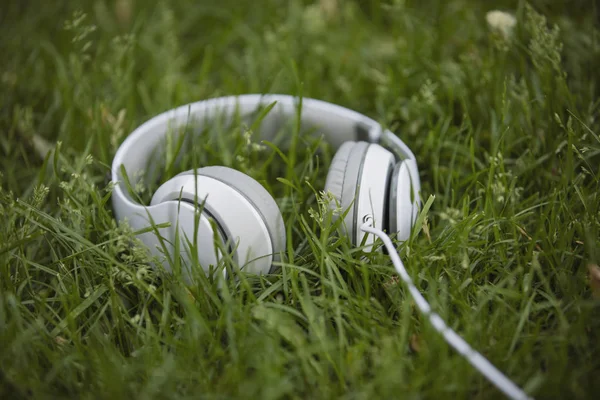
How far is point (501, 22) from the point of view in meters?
2.53

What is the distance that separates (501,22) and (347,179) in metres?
1.36

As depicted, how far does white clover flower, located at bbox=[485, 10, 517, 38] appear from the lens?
2516 mm

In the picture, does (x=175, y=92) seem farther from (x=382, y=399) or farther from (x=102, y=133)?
(x=382, y=399)

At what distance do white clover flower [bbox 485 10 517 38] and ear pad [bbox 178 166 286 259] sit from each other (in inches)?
62.7

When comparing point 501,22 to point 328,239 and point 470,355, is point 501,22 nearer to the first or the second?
point 328,239

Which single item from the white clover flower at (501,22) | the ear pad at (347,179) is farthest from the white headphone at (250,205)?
the white clover flower at (501,22)

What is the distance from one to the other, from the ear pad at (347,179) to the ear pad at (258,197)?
236 mm

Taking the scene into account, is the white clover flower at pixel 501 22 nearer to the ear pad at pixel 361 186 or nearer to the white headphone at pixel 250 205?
the white headphone at pixel 250 205

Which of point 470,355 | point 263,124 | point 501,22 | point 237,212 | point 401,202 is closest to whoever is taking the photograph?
point 470,355

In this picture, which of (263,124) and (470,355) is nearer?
(470,355)

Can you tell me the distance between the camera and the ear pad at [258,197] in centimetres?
178

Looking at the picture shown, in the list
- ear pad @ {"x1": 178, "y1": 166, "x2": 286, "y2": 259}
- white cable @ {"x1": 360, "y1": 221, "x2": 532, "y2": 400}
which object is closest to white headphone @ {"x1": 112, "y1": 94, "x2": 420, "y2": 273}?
ear pad @ {"x1": 178, "y1": 166, "x2": 286, "y2": 259}

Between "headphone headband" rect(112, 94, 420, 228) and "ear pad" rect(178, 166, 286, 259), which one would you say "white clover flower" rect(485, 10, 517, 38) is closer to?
"headphone headband" rect(112, 94, 420, 228)

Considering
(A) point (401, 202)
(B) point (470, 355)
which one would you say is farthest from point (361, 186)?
(B) point (470, 355)
